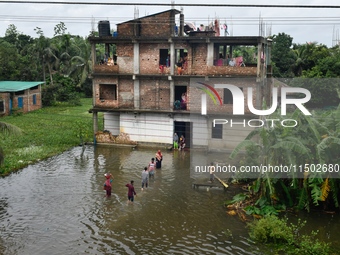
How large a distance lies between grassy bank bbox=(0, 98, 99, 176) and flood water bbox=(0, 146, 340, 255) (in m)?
1.57

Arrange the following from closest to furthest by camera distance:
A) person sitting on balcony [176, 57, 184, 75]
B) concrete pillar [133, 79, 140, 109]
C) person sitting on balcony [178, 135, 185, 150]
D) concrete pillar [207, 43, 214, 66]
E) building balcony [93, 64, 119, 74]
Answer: concrete pillar [207, 43, 214, 66], person sitting on balcony [176, 57, 184, 75], person sitting on balcony [178, 135, 185, 150], concrete pillar [133, 79, 140, 109], building balcony [93, 64, 119, 74]

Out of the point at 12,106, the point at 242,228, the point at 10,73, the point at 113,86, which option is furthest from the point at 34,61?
the point at 242,228

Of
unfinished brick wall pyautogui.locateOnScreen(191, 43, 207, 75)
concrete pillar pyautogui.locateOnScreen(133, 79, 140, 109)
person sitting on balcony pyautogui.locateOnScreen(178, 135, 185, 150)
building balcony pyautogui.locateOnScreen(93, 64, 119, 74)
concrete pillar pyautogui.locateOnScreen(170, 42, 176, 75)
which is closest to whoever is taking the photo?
unfinished brick wall pyautogui.locateOnScreen(191, 43, 207, 75)

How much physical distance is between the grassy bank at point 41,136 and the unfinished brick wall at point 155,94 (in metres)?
5.51

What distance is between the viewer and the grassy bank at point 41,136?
24402 mm

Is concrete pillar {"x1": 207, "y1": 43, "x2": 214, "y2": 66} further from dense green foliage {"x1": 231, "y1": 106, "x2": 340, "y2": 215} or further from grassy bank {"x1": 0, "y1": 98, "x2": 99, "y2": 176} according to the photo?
grassy bank {"x1": 0, "y1": 98, "x2": 99, "y2": 176}

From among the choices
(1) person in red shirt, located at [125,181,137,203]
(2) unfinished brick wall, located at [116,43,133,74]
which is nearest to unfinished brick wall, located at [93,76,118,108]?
(2) unfinished brick wall, located at [116,43,133,74]

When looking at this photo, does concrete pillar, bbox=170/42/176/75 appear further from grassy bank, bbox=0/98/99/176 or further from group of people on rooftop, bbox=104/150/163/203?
grassy bank, bbox=0/98/99/176

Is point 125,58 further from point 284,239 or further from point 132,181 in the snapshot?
point 284,239

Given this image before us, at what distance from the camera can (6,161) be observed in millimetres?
23188

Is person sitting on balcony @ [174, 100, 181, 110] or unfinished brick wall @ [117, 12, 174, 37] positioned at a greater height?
unfinished brick wall @ [117, 12, 174, 37]

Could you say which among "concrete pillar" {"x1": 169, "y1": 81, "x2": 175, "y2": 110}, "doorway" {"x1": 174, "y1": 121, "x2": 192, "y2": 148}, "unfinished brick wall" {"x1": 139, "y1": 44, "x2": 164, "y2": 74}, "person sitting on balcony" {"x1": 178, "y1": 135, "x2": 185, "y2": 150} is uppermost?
"unfinished brick wall" {"x1": 139, "y1": 44, "x2": 164, "y2": 74}

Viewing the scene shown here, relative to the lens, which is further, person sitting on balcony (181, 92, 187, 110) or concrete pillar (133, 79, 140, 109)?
concrete pillar (133, 79, 140, 109)

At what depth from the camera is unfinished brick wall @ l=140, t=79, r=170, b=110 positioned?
28.0 m
